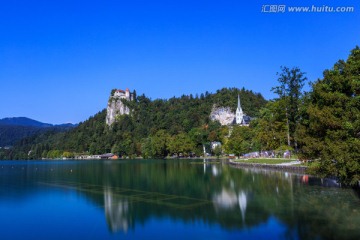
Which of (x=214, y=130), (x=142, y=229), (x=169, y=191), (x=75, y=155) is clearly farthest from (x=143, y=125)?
(x=142, y=229)

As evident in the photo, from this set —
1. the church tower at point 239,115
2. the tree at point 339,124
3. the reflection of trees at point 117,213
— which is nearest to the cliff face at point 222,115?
the church tower at point 239,115

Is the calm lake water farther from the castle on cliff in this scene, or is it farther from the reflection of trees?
the castle on cliff

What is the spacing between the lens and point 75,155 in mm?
171000

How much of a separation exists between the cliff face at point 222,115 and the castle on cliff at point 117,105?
187 ft

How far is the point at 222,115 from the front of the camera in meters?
148

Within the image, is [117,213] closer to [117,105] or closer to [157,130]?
[157,130]

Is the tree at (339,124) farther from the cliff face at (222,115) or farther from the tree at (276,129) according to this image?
the cliff face at (222,115)

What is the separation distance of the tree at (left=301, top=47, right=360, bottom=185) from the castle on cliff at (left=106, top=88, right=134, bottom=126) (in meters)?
167

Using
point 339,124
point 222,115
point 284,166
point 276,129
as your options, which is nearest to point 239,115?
point 222,115

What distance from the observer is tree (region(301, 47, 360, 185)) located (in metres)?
18.8

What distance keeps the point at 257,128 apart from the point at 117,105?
126m

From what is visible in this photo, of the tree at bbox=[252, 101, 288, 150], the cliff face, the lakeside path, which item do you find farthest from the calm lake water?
the cliff face

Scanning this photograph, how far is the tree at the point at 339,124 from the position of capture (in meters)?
18.8

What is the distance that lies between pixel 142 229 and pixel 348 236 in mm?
7814
